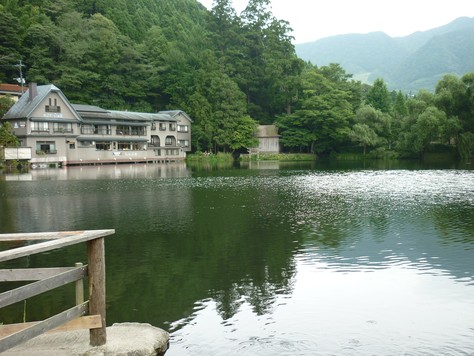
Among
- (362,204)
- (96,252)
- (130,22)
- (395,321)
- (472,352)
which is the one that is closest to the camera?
(96,252)

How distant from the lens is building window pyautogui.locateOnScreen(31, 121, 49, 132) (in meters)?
56.5

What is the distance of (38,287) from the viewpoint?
5.31 meters

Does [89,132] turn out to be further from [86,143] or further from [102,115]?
[102,115]

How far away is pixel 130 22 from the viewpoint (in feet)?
340

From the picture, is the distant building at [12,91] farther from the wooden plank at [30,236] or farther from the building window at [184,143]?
the wooden plank at [30,236]

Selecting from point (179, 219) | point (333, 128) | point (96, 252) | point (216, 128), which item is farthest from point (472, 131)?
point (96, 252)

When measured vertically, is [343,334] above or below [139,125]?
below

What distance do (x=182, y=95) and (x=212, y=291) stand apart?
75.2 metres

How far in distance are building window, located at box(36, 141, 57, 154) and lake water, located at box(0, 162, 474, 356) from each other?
113ft

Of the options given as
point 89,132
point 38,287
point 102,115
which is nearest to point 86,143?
point 89,132

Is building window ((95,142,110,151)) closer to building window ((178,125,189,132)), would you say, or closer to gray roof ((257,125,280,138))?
building window ((178,125,189,132))

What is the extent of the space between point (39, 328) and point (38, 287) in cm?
50

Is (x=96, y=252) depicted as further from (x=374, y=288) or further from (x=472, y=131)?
(x=472, y=131)

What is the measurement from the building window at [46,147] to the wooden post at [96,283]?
2211 inches
